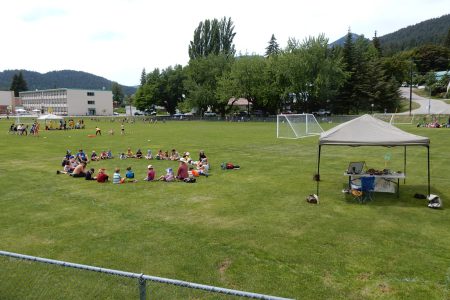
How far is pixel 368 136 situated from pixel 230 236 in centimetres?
631

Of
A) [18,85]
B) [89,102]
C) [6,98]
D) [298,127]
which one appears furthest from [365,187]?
[18,85]

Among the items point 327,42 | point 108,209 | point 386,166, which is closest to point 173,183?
point 108,209

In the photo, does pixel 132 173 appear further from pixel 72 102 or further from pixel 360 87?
pixel 72 102

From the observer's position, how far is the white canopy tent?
1212 centimetres

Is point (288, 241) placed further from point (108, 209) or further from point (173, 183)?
point (173, 183)

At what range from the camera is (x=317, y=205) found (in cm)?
1218

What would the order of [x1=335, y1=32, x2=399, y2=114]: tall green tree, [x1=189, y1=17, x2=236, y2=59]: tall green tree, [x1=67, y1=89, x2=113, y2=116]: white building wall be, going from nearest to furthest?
[x1=335, y1=32, x2=399, y2=114]: tall green tree < [x1=189, y1=17, x2=236, y2=59]: tall green tree < [x1=67, y1=89, x2=113, y2=116]: white building wall

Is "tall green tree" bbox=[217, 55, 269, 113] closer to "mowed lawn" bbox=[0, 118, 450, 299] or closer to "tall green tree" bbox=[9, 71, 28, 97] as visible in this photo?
"mowed lawn" bbox=[0, 118, 450, 299]

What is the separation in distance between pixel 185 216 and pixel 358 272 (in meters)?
5.40

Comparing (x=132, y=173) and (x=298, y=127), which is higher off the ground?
(x=298, y=127)

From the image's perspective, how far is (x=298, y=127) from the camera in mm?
40500

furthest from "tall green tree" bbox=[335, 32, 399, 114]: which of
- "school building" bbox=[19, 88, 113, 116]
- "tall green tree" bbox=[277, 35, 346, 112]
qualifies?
"school building" bbox=[19, 88, 113, 116]

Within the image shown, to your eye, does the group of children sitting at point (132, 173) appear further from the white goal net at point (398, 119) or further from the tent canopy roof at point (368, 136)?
the white goal net at point (398, 119)

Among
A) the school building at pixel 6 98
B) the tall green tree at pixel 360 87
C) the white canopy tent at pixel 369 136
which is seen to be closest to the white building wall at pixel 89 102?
the school building at pixel 6 98
